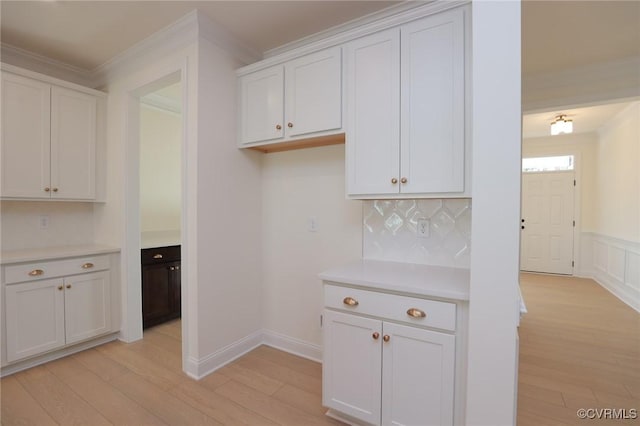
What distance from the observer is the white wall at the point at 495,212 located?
3.75 ft

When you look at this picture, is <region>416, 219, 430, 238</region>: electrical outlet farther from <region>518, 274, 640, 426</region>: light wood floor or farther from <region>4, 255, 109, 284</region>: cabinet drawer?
<region>4, 255, 109, 284</region>: cabinet drawer

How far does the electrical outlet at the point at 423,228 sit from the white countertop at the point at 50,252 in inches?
106

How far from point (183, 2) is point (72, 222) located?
2397mm

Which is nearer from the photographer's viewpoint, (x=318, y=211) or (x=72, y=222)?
(x=318, y=211)

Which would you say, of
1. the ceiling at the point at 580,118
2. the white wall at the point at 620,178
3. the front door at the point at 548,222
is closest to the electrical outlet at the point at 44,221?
the ceiling at the point at 580,118

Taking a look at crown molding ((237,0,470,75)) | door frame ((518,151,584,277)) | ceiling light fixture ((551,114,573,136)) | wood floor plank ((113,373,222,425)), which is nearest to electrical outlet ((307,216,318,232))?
crown molding ((237,0,470,75))

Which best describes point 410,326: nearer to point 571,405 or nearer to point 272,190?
point 571,405

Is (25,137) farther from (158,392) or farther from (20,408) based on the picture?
(158,392)

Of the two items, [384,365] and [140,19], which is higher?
[140,19]

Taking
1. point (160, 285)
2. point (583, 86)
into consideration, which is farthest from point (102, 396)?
point (583, 86)

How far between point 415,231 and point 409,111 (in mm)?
807

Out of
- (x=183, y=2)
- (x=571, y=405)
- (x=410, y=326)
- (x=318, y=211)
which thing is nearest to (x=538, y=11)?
(x=318, y=211)

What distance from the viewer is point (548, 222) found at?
5.71m

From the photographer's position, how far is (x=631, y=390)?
212 cm
